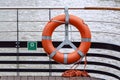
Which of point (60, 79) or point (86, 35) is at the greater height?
point (86, 35)

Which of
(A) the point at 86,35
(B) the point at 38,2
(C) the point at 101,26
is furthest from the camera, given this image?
(B) the point at 38,2

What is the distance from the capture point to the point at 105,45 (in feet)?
16.4

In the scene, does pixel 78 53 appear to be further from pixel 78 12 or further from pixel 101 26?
pixel 78 12

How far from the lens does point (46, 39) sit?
14.9 feet

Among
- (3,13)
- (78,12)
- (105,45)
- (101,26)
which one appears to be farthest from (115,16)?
(105,45)

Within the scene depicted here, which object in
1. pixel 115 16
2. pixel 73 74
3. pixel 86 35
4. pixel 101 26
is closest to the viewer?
pixel 86 35

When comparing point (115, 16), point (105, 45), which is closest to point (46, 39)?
point (105, 45)

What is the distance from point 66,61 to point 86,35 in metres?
0.36

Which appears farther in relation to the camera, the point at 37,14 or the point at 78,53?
the point at 37,14

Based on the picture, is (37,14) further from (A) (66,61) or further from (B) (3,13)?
(A) (66,61)

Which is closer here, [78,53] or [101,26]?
[78,53]

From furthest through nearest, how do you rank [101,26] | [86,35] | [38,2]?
[38,2] → [101,26] → [86,35]

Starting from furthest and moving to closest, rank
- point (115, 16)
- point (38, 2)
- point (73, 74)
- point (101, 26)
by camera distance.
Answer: point (38, 2) < point (115, 16) < point (101, 26) < point (73, 74)

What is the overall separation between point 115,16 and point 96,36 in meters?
4.99
